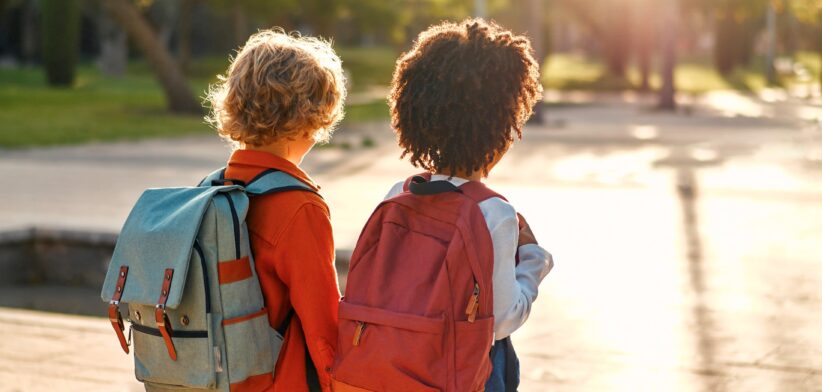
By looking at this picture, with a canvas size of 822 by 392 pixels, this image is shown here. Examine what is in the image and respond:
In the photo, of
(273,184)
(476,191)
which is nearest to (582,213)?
(273,184)

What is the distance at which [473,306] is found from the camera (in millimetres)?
2598

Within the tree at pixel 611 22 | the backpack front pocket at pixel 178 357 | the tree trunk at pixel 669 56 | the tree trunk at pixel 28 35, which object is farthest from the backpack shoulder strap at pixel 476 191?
the tree trunk at pixel 28 35

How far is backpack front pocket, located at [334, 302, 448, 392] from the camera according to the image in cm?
259

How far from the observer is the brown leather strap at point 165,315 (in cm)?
273

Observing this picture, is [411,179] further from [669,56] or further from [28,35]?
[28,35]

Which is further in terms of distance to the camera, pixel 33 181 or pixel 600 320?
pixel 33 181

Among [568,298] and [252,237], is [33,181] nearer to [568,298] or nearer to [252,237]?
[568,298]

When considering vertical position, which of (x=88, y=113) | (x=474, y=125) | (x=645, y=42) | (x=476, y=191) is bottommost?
(x=645, y=42)

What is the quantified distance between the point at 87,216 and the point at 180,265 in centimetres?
779

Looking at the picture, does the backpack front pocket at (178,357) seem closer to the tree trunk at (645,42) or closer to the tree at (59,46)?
the tree at (59,46)

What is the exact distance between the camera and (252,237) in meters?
2.88

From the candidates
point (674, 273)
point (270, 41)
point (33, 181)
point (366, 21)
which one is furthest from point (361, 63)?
point (270, 41)

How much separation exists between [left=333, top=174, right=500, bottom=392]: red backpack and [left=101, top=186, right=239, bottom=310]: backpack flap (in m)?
0.37

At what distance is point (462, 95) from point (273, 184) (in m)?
0.53
